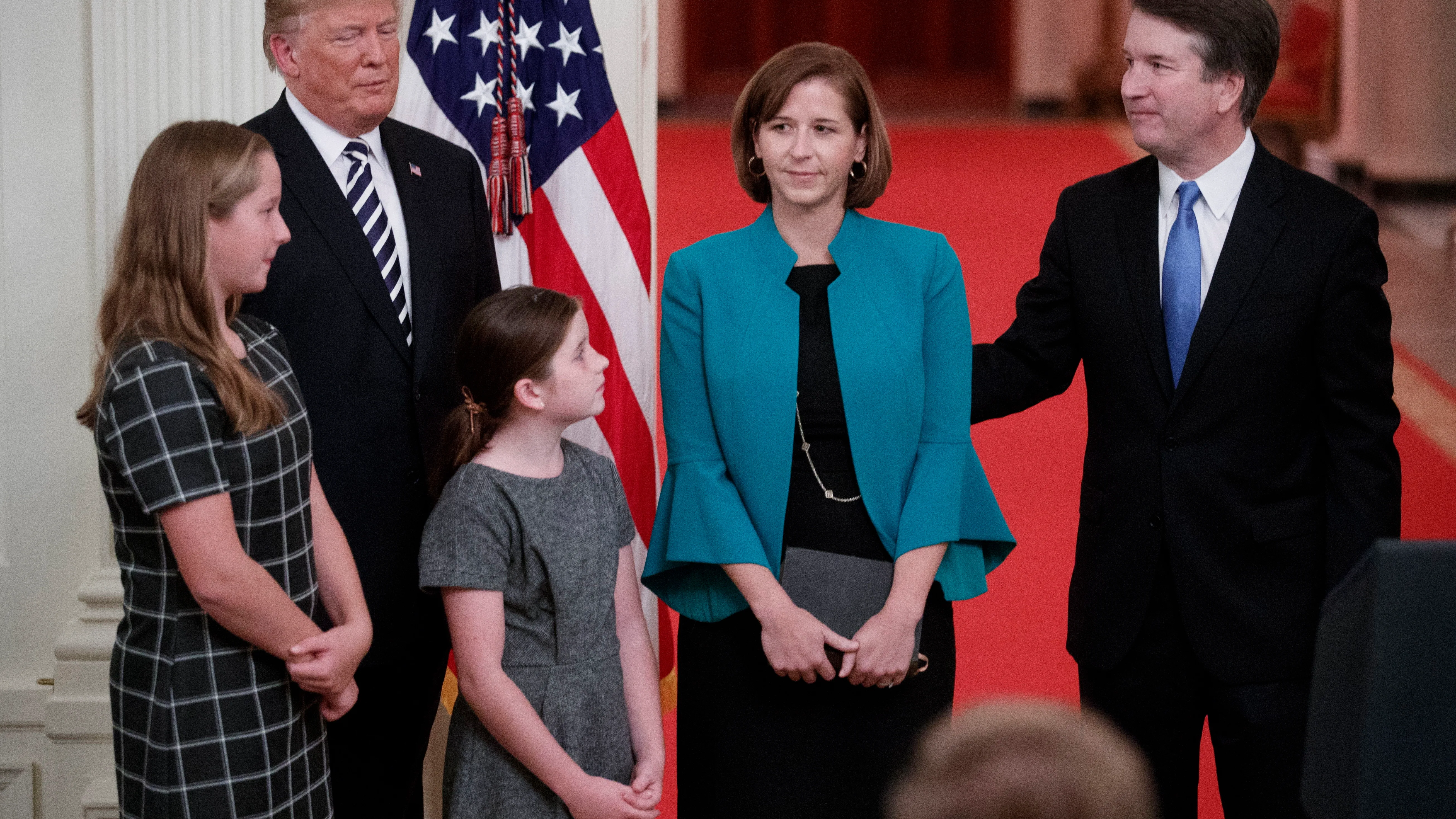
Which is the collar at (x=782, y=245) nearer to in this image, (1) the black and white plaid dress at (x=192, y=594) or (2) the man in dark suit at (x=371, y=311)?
(2) the man in dark suit at (x=371, y=311)

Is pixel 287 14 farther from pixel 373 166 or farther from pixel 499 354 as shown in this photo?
pixel 499 354

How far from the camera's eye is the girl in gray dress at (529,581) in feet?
6.67

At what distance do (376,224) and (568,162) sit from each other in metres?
0.83

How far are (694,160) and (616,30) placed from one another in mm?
7938

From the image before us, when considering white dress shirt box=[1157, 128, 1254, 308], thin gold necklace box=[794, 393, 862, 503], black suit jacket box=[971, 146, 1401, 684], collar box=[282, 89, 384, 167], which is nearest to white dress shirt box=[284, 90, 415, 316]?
collar box=[282, 89, 384, 167]

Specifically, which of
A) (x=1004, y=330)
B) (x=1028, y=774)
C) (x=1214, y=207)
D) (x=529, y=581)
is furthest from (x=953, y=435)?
(x=1004, y=330)

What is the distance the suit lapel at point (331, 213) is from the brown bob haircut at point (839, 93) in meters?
0.60

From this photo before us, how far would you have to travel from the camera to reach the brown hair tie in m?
2.11

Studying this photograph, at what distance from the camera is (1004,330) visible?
634 centimetres

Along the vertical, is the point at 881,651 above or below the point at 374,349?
below

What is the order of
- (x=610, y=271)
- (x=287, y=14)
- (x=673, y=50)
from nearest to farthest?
(x=287, y=14) < (x=610, y=271) < (x=673, y=50)

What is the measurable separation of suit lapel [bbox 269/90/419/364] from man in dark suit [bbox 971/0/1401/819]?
1.17m

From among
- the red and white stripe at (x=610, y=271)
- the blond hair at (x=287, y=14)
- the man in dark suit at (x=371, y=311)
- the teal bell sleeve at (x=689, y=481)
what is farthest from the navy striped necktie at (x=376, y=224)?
the red and white stripe at (x=610, y=271)

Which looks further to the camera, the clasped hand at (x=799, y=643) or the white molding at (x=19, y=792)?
the white molding at (x=19, y=792)
